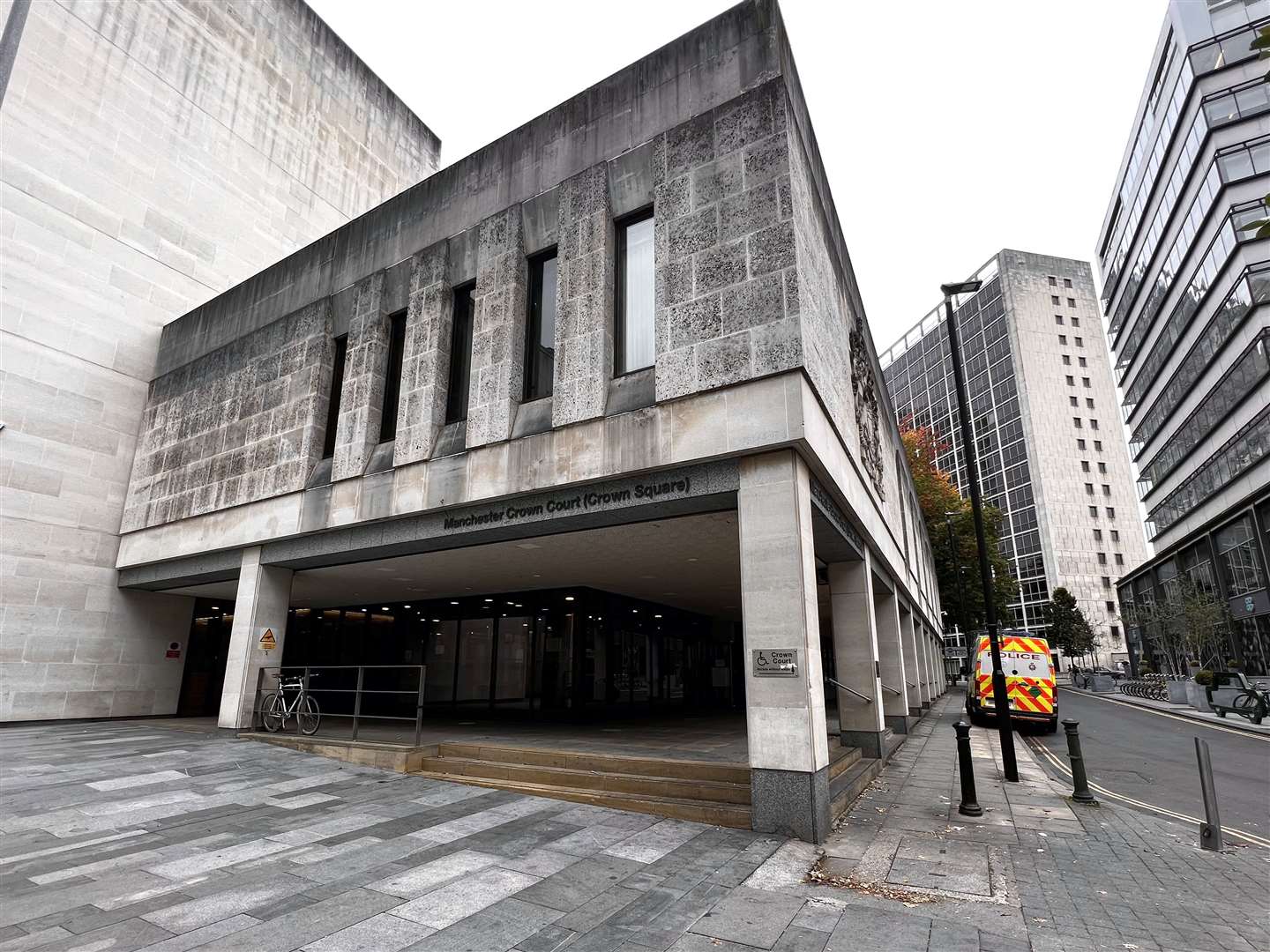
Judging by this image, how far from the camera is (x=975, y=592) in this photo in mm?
44750

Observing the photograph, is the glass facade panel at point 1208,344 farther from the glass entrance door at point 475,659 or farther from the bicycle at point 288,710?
the bicycle at point 288,710

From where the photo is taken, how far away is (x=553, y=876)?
5.52 metres

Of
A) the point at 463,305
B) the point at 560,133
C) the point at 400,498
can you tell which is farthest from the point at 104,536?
the point at 560,133

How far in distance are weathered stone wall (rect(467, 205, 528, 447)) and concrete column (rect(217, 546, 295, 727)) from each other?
7.07 meters

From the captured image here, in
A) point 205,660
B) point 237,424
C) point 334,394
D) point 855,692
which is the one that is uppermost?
point 334,394

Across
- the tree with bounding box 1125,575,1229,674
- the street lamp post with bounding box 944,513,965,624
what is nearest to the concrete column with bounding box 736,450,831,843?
the street lamp post with bounding box 944,513,965,624

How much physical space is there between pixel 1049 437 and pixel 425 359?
9421 centimetres

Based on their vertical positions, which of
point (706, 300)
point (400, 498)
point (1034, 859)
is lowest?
point (1034, 859)

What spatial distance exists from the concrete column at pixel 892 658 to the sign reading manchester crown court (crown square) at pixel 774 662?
1040 centimetres

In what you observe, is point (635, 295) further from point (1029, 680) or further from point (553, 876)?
point (1029, 680)

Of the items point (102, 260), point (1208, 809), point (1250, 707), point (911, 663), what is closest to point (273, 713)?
point (102, 260)

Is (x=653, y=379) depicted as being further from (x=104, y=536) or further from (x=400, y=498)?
(x=104, y=536)

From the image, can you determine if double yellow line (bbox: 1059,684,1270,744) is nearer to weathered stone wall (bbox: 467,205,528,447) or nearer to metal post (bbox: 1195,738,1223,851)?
metal post (bbox: 1195,738,1223,851)

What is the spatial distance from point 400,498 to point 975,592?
1726 inches
